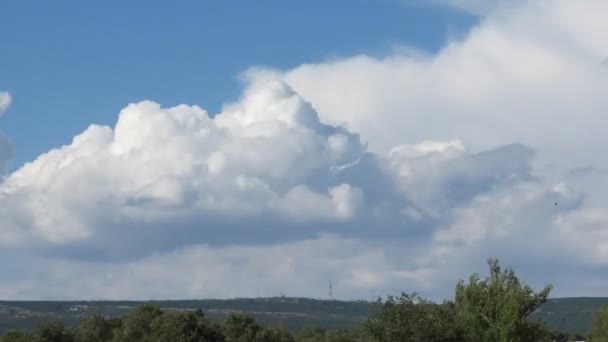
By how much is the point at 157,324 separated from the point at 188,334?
1104 cm

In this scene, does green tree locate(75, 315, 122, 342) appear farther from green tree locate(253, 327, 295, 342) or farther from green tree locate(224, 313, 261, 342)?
green tree locate(253, 327, 295, 342)

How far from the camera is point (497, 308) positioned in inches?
3666

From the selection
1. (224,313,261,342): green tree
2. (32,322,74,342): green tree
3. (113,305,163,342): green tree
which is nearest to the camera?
(224,313,261,342): green tree

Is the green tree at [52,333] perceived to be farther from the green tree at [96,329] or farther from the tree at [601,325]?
the tree at [601,325]

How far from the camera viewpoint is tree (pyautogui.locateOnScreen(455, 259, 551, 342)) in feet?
302

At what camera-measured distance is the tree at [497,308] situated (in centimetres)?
9219

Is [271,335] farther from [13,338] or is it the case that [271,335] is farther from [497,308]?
[497,308]

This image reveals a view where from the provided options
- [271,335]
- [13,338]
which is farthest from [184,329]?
[13,338]

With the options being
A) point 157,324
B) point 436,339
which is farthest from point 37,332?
point 436,339

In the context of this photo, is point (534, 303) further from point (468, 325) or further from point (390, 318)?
point (390, 318)

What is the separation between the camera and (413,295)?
99125mm

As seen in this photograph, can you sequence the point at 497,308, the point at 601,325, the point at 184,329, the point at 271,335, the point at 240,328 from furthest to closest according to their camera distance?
1. the point at 240,328
2. the point at 271,335
3. the point at 601,325
4. the point at 184,329
5. the point at 497,308

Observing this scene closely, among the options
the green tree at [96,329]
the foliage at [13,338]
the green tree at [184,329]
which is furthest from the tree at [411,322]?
the green tree at [96,329]

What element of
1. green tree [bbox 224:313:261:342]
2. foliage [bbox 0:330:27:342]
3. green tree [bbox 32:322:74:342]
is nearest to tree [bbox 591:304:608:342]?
green tree [bbox 224:313:261:342]
